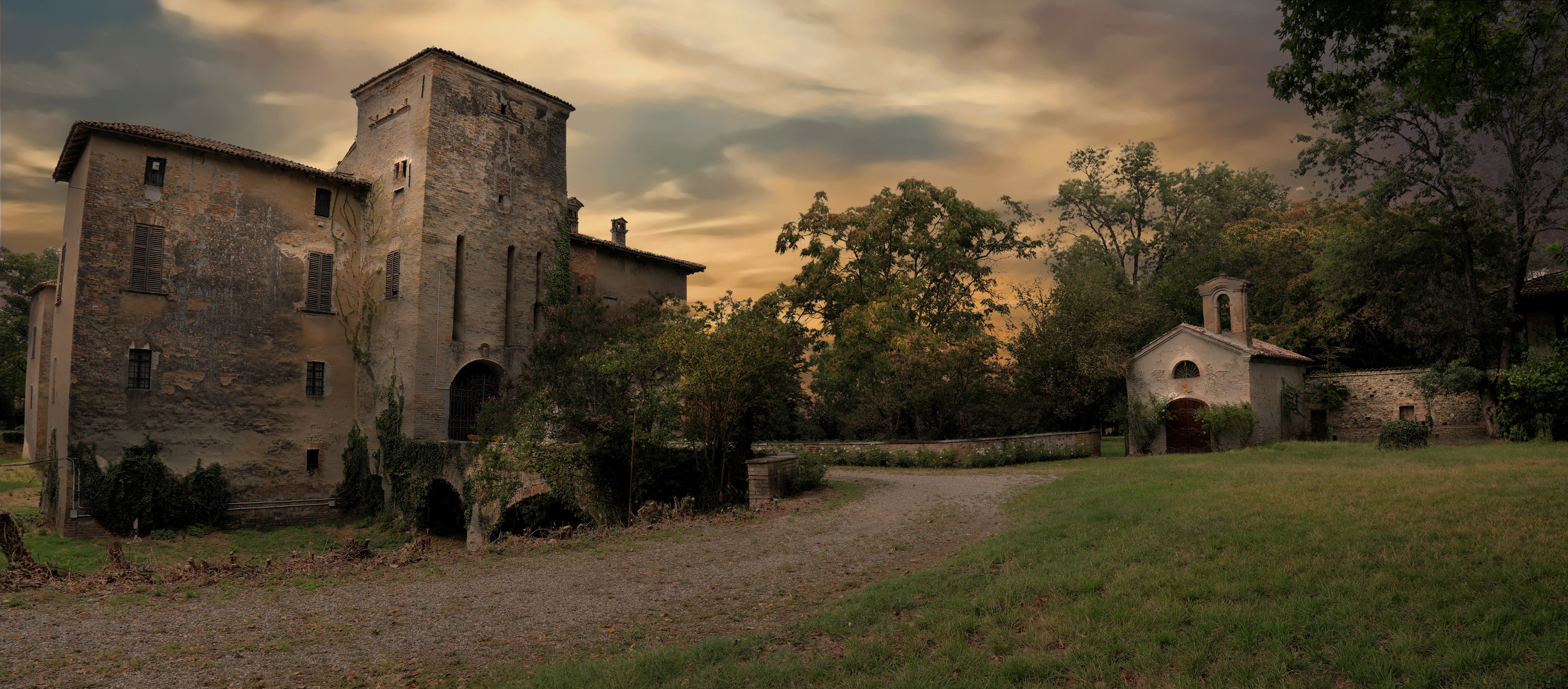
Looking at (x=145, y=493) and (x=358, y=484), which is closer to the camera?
(x=145, y=493)

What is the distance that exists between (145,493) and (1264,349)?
112ft

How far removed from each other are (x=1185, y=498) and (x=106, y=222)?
2727 centimetres

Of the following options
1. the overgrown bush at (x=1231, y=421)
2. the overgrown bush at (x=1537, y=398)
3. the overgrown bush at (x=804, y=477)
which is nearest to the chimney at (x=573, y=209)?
the overgrown bush at (x=804, y=477)

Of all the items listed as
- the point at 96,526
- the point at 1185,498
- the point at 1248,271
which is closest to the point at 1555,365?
the point at 1248,271

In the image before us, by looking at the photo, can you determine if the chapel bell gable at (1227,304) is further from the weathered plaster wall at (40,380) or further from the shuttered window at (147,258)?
the weathered plaster wall at (40,380)

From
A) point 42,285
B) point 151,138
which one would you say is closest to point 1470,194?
point 151,138

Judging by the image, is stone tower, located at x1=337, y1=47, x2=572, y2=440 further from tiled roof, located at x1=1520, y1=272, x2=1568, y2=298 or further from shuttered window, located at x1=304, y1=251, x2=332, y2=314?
tiled roof, located at x1=1520, y1=272, x2=1568, y2=298

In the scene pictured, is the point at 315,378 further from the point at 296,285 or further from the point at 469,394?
the point at 469,394

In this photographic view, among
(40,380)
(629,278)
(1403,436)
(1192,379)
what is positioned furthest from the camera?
(629,278)

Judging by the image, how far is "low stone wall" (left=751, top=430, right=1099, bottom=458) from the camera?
898 inches

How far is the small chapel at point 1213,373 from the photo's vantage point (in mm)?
23234

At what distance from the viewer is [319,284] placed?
2355 centimetres

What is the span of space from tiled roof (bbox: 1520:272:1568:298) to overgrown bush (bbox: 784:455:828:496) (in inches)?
976

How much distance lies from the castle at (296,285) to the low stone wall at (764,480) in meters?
12.6
